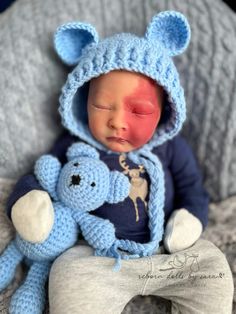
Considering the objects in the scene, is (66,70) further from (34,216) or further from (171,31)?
(34,216)

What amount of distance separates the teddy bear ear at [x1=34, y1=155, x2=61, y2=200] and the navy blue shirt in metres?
0.02

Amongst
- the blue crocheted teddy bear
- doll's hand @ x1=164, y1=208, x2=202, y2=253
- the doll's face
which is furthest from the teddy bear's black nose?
doll's hand @ x1=164, y1=208, x2=202, y2=253

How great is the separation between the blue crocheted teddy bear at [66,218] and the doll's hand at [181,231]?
0.13 m

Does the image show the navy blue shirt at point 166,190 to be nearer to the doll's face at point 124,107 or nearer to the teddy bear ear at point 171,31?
the doll's face at point 124,107

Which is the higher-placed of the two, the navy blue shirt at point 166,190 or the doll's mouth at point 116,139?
the doll's mouth at point 116,139

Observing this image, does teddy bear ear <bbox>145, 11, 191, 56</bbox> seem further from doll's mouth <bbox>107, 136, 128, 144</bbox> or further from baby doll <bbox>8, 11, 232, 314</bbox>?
doll's mouth <bbox>107, 136, 128, 144</bbox>

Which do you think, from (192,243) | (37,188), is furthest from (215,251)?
(37,188)

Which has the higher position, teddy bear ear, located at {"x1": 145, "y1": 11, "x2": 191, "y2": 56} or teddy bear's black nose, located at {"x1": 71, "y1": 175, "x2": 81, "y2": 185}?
teddy bear ear, located at {"x1": 145, "y1": 11, "x2": 191, "y2": 56}

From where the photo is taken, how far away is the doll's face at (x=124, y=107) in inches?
37.2

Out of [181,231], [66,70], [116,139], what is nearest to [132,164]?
[116,139]

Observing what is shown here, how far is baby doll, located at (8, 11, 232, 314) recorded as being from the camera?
0.88 metres

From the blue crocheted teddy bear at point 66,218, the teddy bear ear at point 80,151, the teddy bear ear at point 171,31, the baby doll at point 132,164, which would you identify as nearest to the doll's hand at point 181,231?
the baby doll at point 132,164

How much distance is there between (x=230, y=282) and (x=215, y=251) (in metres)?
0.08

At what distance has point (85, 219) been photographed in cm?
97
